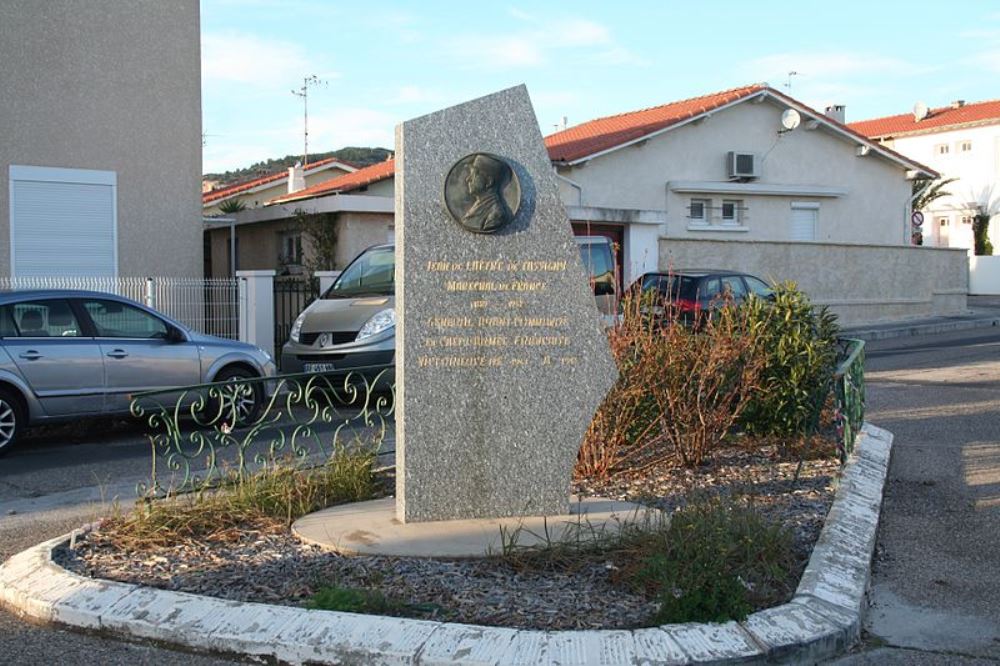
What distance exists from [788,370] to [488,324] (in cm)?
316

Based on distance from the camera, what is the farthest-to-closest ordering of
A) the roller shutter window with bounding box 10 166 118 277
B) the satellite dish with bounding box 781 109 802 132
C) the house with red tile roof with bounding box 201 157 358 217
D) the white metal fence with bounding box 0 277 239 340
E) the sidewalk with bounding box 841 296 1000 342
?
the house with red tile roof with bounding box 201 157 358 217 → the satellite dish with bounding box 781 109 802 132 → the sidewalk with bounding box 841 296 1000 342 → the roller shutter window with bounding box 10 166 118 277 → the white metal fence with bounding box 0 277 239 340

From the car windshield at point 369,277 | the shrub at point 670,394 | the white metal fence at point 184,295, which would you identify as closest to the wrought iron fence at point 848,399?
the shrub at point 670,394

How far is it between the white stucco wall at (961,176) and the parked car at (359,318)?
42.0 meters

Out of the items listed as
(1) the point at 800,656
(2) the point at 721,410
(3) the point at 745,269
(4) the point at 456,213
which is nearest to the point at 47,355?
(4) the point at 456,213

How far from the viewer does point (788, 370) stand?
336 inches

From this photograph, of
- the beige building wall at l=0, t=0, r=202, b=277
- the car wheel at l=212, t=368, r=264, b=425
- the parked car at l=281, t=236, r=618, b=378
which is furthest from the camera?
the beige building wall at l=0, t=0, r=202, b=277

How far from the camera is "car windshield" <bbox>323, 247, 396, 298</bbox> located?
1373 centimetres

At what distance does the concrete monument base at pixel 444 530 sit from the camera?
5.95 m

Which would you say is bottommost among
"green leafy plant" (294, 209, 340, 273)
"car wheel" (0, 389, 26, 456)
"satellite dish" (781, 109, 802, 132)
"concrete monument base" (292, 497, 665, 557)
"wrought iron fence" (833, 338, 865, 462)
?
"concrete monument base" (292, 497, 665, 557)

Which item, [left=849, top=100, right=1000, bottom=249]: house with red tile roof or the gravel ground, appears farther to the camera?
[left=849, top=100, right=1000, bottom=249]: house with red tile roof

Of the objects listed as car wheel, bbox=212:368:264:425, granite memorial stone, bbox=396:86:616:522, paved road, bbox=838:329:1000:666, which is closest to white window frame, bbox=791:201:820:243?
paved road, bbox=838:329:1000:666

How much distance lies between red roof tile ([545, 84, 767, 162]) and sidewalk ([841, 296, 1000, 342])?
6.71 metres

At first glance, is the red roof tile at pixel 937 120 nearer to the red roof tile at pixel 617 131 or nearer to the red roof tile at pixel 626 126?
the red roof tile at pixel 617 131

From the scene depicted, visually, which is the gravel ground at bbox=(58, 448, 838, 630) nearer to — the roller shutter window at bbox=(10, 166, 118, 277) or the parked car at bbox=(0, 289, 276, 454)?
the parked car at bbox=(0, 289, 276, 454)
